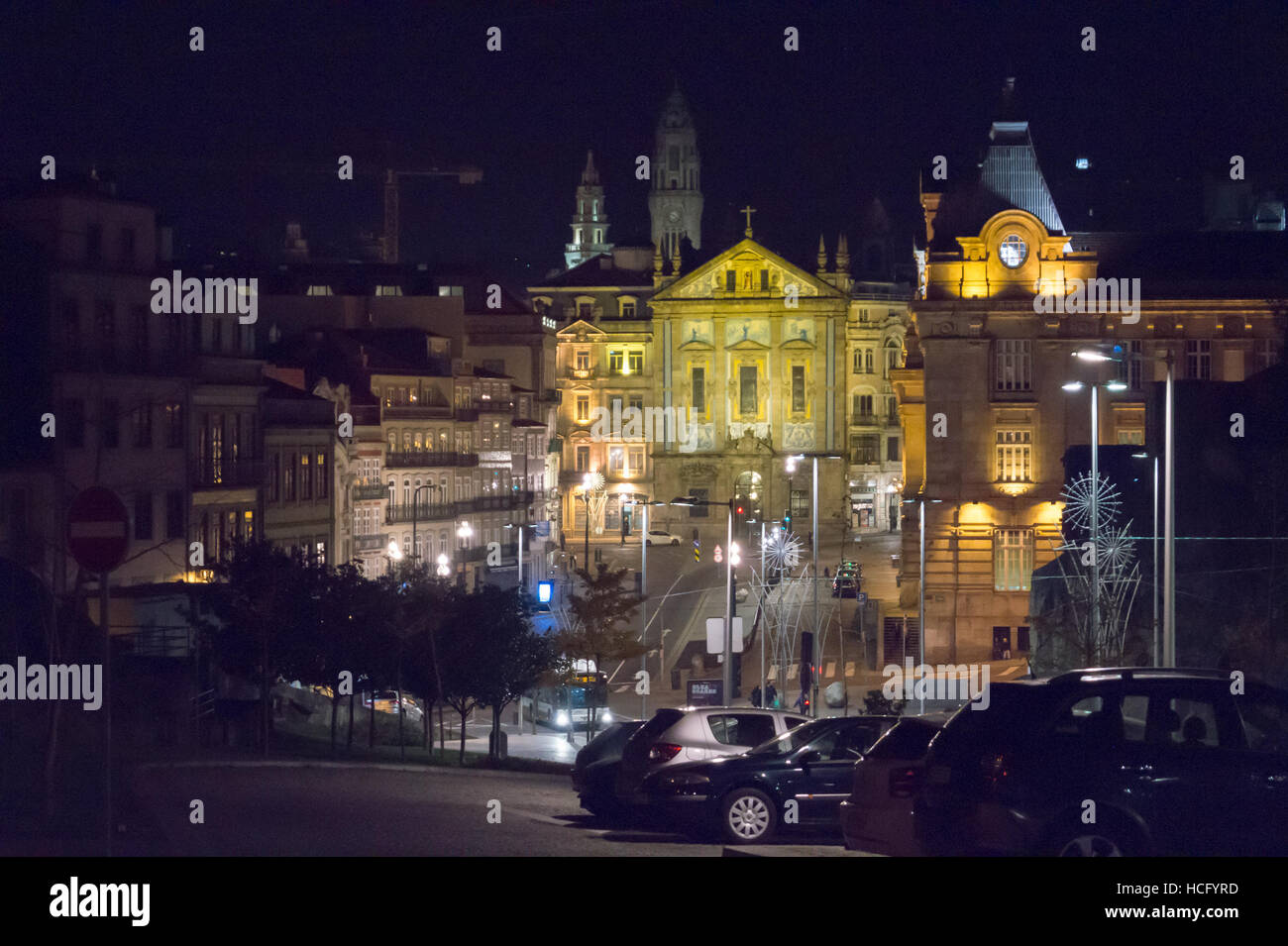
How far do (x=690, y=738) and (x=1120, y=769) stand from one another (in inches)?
306

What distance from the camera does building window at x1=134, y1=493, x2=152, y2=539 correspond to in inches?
1672

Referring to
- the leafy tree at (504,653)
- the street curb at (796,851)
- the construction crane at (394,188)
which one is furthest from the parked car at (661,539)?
the street curb at (796,851)

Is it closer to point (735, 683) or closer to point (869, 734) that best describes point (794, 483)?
point (735, 683)

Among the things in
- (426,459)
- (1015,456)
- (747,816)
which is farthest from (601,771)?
(426,459)

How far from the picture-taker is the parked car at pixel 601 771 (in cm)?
2100

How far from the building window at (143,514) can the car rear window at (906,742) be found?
29665mm

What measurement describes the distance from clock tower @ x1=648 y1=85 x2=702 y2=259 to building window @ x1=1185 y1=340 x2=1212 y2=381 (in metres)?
87.6

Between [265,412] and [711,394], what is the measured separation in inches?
2809

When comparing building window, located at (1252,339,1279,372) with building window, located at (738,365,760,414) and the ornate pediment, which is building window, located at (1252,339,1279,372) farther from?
building window, located at (738,365,760,414)

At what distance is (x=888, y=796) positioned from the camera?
14.2 m

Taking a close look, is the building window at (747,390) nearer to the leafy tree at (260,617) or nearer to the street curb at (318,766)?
the leafy tree at (260,617)

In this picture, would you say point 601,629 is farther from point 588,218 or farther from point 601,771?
point 588,218

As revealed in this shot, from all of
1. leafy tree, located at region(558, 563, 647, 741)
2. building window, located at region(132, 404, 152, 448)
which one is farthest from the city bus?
building window, located at region(132, 404, 152, 448)

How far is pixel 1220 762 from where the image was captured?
12.3 m
